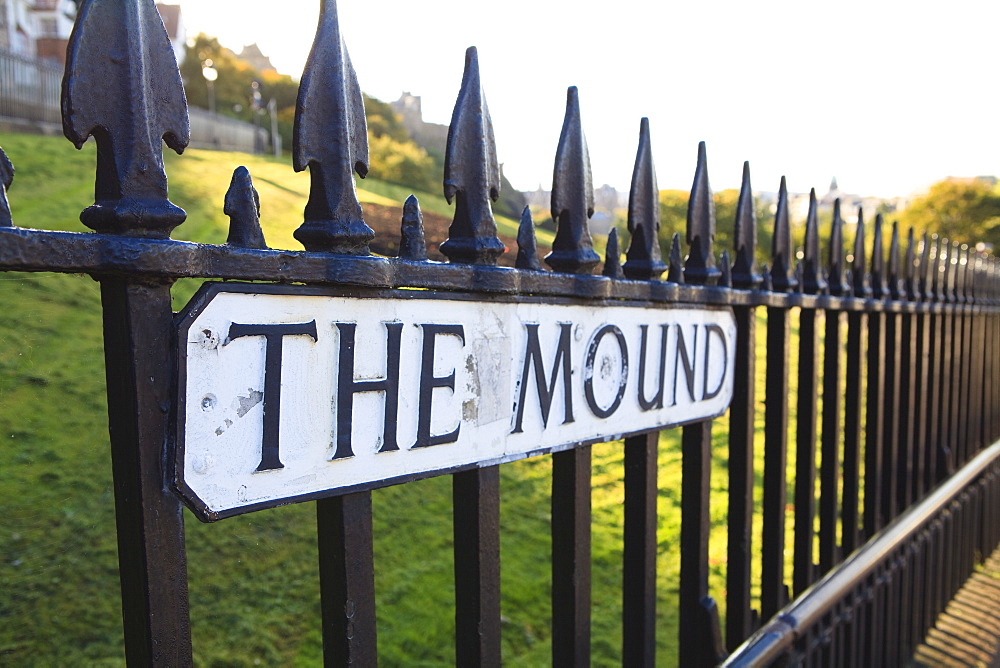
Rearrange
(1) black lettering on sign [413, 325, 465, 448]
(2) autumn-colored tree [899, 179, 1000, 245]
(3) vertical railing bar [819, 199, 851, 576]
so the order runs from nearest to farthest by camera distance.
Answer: (1) black lettering on sign [413, 325, 465, 448]
(3) vertical railing bar [819, 199, 851, 576]
(2) autumn-colored tree [899, 179, 1000, 245]

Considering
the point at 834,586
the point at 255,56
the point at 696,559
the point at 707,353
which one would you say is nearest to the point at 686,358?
the point at 707,353

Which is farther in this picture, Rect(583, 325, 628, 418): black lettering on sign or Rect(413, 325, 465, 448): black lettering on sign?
Rect(583, 325, 628, 418): black lettering on sign

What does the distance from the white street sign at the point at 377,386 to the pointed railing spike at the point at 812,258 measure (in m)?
1.24

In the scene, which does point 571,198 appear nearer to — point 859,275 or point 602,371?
point 602,371

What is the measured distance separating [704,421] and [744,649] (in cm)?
76

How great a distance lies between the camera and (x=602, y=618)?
9.79 feet

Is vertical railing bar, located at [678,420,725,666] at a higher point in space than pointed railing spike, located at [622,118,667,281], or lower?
lower

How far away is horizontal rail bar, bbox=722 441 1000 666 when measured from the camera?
2.14m

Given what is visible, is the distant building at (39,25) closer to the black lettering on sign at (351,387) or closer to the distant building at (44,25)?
the distant building at (44,25)

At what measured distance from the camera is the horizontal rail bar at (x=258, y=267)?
2.66ft

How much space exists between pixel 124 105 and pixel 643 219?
1.21 metres

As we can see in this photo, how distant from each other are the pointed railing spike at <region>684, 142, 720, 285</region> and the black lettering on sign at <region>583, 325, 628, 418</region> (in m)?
0.46

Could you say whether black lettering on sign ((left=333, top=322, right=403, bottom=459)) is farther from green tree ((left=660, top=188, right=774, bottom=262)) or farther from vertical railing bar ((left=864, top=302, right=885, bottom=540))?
green tree ((left=660, top=188, right=774, bottom=262))

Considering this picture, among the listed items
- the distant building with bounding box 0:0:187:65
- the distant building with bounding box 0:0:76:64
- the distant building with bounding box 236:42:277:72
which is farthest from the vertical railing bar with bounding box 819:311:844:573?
the distant building with bounding box 236:42:277:72
